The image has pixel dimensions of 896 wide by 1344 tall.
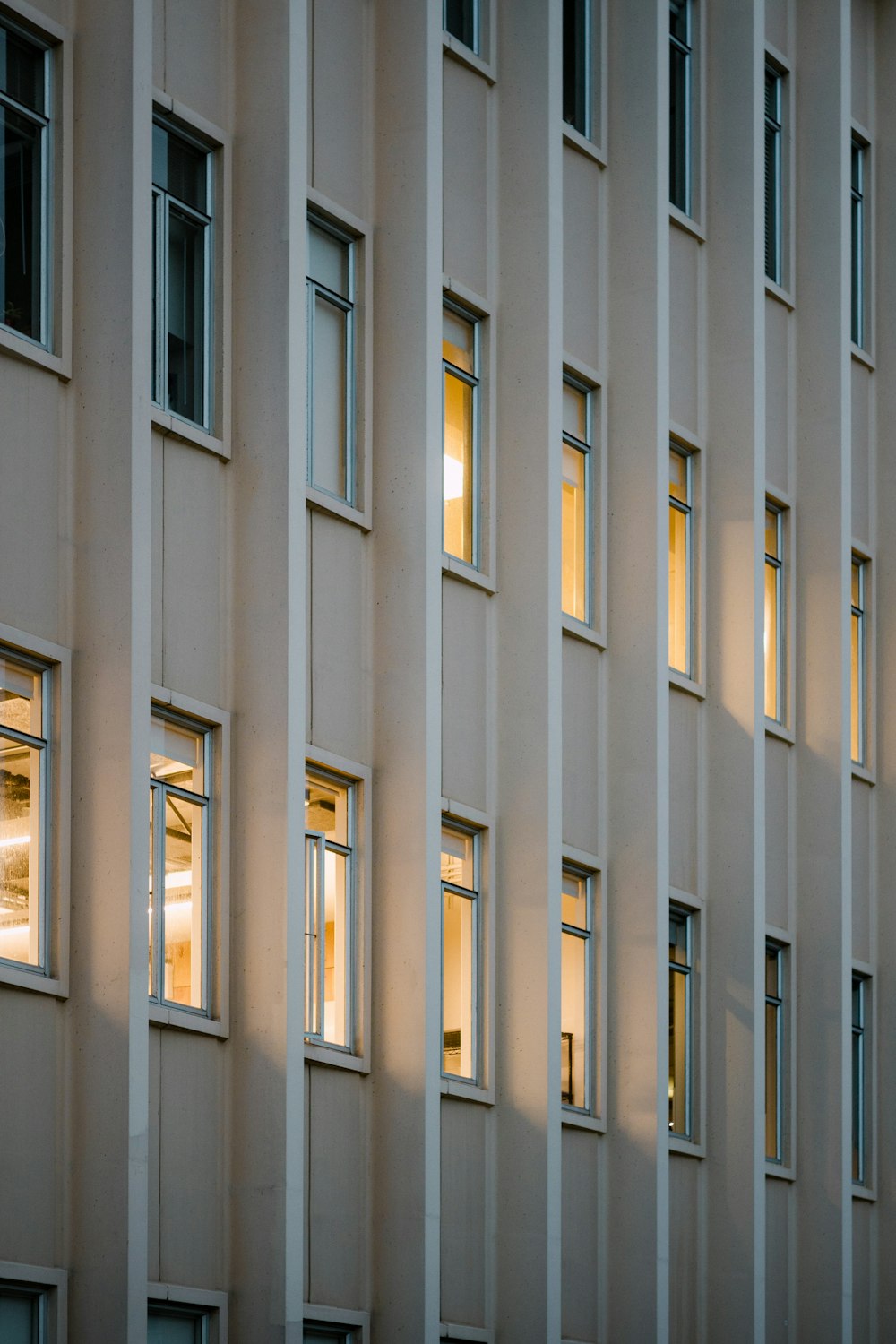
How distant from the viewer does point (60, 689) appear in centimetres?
1695

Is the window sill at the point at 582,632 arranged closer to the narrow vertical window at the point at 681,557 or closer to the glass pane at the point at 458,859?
the narrow vertical window at the point at 681,557

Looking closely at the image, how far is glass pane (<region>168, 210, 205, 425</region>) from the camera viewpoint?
18.7 m

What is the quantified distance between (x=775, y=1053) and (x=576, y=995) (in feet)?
14.9

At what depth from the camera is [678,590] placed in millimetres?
25984

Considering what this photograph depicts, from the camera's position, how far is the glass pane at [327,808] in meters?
19.7

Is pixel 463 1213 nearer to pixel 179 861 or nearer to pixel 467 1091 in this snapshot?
pixel 467 1091

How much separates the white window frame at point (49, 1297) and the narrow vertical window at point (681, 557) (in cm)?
1140

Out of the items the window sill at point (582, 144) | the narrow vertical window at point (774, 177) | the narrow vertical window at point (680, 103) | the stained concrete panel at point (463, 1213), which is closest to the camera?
the stained concrete panel at point (463, 1213)

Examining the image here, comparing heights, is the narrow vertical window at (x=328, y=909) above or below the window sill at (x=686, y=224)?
below

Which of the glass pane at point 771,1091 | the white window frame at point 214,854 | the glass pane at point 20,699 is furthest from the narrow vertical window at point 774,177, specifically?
the glass pane at point 20,699

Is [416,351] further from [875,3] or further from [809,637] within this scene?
[875,3]

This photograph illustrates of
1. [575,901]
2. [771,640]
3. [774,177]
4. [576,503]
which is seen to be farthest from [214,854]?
[774,177]

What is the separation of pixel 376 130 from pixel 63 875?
7722 mm

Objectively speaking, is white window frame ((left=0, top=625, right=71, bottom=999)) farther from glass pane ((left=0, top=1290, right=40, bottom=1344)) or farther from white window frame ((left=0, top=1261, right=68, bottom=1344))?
glass pane ((left=0, top=1290, right=40, bottom=1344))
